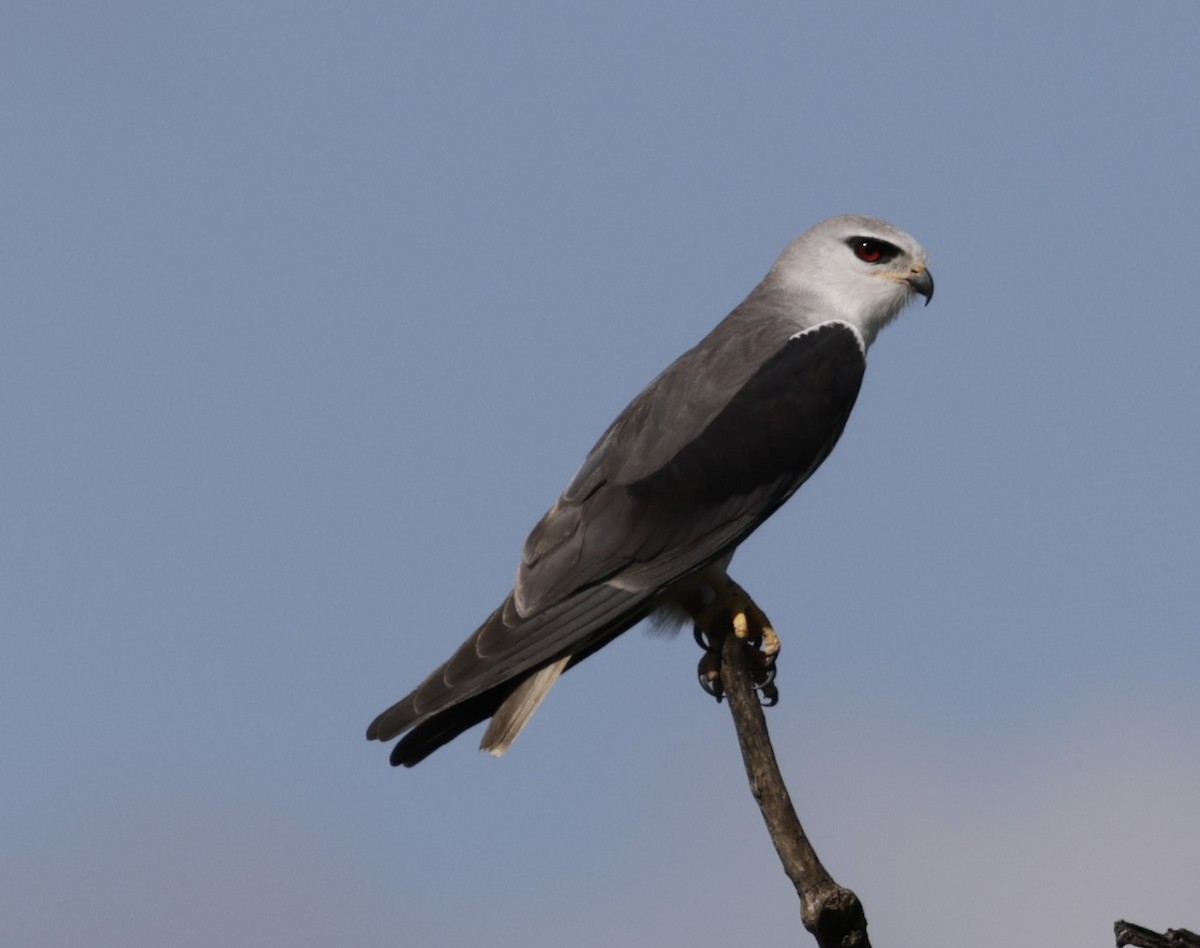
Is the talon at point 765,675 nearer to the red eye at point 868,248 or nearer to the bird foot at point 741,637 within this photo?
the bird foot at point 741,637

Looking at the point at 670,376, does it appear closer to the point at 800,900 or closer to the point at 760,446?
the point at 760,446

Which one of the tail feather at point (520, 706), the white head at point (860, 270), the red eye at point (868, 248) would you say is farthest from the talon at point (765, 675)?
the red eye at point (868, 248)

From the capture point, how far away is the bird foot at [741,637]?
22.5 ft

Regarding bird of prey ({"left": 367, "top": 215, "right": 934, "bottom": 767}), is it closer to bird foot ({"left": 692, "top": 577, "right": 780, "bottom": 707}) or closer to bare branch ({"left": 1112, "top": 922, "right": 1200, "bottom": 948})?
bird foot ({"left": 692, "top": 577, "right": 780, "bottom": 707})

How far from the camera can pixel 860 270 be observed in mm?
8398

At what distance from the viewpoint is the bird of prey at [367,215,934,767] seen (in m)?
6.47

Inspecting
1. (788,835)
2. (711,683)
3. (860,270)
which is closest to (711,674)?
(711,683)

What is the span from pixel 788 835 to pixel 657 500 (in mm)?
1898

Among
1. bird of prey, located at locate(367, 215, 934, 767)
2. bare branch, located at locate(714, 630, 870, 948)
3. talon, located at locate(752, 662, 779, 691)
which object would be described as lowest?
bare branch, located at locate(714, 630, 870, 948)

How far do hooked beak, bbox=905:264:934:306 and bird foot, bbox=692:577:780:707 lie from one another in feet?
6.93

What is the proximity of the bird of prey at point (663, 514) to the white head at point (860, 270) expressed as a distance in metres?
0.37

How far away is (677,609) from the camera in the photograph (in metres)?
7.24

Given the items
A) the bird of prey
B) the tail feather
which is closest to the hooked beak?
the bird of prey

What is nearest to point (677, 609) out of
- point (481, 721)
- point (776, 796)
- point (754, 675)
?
point (754, 675)
